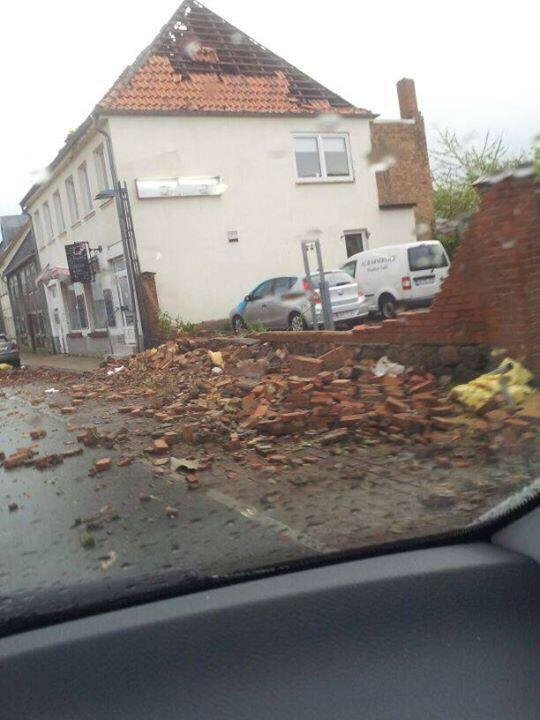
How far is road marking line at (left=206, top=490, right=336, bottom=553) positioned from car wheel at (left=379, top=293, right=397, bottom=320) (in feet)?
12.0

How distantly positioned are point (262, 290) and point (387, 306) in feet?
6.51

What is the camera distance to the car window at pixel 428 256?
5.84 metres

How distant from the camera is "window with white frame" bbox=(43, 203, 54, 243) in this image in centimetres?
826

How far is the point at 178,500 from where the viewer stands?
367 cm

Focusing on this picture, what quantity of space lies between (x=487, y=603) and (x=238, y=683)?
0.84 metres

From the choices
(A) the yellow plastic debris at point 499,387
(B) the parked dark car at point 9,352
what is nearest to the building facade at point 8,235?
(A) the yellow plastic debris at point 499,387

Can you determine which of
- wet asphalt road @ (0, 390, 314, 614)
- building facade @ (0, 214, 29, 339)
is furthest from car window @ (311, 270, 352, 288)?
wet asphalt road @ (0, 390, 314, 614)

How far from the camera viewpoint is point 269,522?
310 centimetres

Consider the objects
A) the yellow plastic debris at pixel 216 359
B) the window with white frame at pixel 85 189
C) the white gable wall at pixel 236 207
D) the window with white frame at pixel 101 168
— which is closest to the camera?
the white gable wall at pixel 236 207

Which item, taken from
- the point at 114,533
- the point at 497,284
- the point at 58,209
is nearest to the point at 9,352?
the point at 58,209

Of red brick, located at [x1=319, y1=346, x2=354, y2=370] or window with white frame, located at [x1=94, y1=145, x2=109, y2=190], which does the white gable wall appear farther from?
red brick, located at [x1=319, y1=346, x2=354, y2=370]

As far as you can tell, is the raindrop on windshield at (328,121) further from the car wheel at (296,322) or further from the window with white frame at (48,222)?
the window with white frame at (48,222)

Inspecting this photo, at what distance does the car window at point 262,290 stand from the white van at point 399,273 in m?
1.46

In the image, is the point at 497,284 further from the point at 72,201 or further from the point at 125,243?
the point at 125,243
